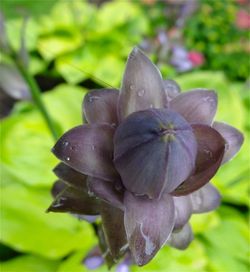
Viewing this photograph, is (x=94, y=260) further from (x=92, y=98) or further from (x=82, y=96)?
(x=82, y=96)

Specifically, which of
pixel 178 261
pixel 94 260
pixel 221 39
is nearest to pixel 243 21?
pixel 221 39

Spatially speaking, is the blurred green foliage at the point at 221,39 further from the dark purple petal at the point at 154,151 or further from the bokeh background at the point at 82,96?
the dark purple petal at the point at 154,151

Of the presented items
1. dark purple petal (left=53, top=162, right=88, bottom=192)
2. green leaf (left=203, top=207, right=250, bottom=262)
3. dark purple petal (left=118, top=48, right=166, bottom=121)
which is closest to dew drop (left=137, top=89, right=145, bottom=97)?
dark purple petal (left=118, top=48, right=166, bottom=121)

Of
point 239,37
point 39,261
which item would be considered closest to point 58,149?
point 39,261

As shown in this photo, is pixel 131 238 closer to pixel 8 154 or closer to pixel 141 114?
pixel 141 114

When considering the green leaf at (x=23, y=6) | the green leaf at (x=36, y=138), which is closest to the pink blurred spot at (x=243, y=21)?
the green leaf at (x=36, y=138)

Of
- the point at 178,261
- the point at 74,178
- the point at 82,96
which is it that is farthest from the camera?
the point at 82,96
